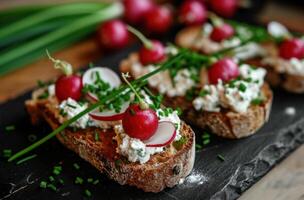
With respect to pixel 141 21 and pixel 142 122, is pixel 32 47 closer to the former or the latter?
pixel 141 21

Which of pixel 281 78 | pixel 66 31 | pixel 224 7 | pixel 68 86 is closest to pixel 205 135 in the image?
pixel 281 78

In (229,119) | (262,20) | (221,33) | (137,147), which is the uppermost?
(137,147)

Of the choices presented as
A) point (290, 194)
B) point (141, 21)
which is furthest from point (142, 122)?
point (141, 21)

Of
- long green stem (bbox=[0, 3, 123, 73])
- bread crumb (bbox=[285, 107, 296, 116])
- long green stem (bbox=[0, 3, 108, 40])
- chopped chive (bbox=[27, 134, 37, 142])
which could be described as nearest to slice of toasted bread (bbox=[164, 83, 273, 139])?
bread crumb (bbox=[285, 107, 296, 116])

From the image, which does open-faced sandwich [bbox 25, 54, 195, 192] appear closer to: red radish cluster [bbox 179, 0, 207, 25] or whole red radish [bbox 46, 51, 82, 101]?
whole red radish [bbox 46, 51, 82, 101]

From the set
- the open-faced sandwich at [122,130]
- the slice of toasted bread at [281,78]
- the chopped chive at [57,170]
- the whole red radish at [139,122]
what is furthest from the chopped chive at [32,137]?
the slice of toasted bread at [281,78]

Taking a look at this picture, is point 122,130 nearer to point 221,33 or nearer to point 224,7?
point 221,33

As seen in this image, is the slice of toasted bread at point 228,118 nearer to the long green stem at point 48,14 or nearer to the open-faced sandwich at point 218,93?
the open-faced sandwich at point 218,93
